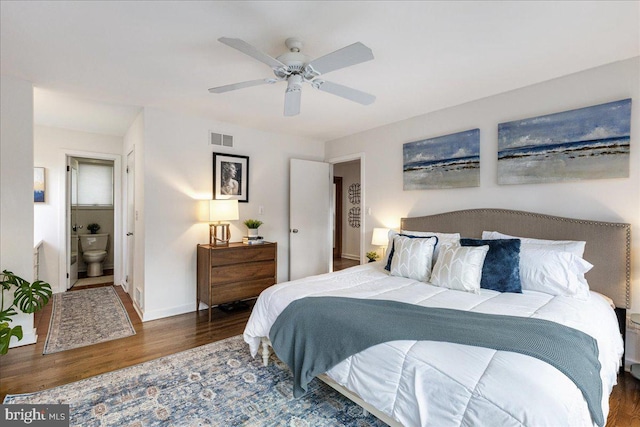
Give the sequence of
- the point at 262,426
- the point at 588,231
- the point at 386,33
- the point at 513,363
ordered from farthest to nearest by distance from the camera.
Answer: the point at 588,231 < the point at 386,33 < the point at 262,426 < the point at 513,363

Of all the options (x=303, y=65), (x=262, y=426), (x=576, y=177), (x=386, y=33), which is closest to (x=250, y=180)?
(x=303, y=65)

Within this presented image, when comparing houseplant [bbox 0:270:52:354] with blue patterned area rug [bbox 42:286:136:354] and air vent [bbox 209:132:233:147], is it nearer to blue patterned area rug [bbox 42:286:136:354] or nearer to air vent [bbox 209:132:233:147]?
blue patterned area rug [bbox 42:286:136:354]

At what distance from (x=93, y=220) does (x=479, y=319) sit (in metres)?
6.69

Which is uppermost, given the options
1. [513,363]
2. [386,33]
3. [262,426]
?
[386,33]

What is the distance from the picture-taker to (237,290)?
141 inches

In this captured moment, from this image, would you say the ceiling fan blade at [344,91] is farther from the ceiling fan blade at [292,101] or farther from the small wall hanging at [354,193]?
the small wall hanging at [354,193]

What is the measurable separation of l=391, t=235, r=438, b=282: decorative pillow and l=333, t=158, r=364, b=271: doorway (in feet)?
13.8

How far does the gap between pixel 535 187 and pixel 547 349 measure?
6.42 ft

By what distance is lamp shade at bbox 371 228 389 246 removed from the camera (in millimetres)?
3742

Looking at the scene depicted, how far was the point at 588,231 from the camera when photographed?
237cm

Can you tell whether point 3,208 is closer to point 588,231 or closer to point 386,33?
point 386,33

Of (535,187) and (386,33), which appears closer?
(386,33)

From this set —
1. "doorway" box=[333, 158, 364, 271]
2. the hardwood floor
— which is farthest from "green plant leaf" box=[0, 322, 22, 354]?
"doorway" box=[333, 158, 364, 271]

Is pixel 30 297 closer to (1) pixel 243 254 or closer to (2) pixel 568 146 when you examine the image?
(1) pixel 243 254
